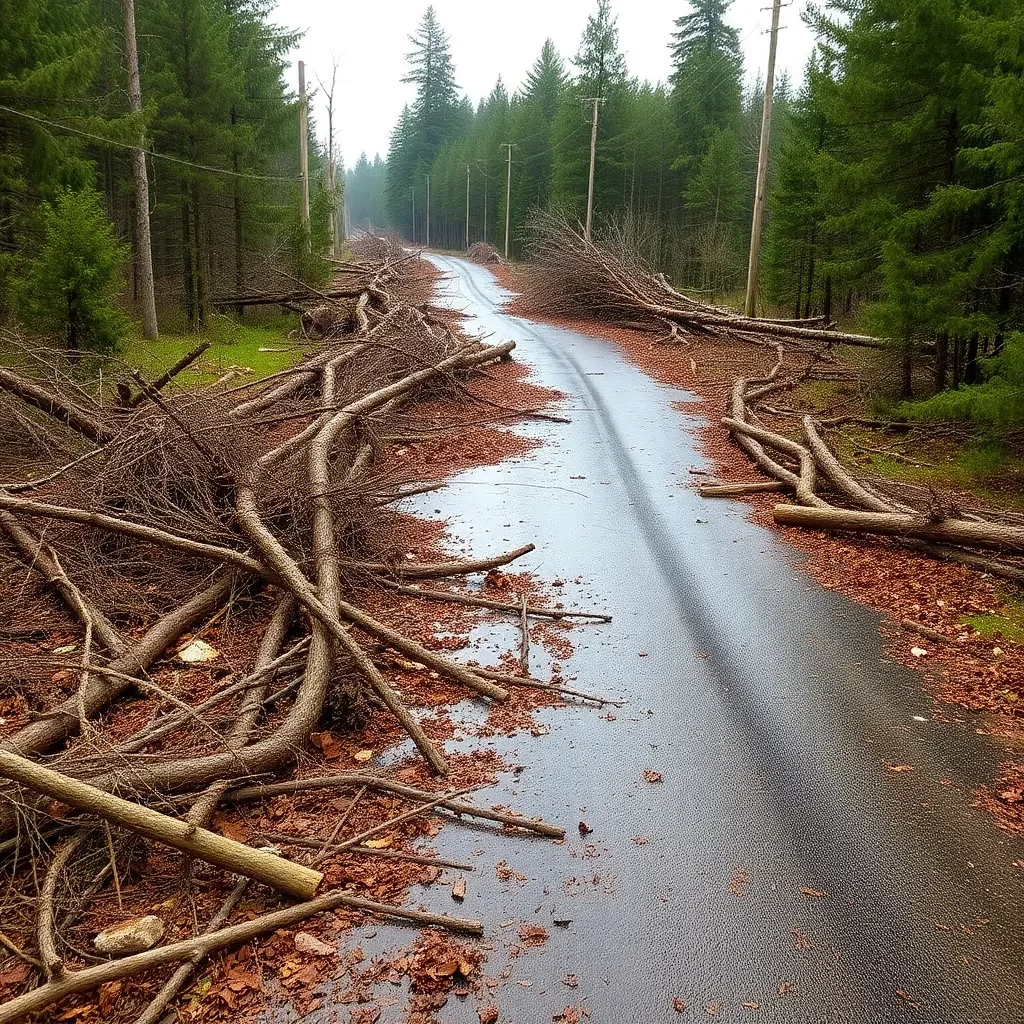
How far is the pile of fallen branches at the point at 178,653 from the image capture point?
3.35 metres

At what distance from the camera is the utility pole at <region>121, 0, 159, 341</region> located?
59.3 ft

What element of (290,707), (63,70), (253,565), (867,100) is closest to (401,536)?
(253,565)

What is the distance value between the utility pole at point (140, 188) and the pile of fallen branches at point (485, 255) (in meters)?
40.5

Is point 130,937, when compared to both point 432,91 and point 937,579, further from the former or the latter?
point 432,91

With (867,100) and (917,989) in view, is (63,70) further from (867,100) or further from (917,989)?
(917,989)

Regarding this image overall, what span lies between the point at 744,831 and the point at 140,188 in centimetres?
2088

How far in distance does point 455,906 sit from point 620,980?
0.79 meters

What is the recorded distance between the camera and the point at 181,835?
3.34 m

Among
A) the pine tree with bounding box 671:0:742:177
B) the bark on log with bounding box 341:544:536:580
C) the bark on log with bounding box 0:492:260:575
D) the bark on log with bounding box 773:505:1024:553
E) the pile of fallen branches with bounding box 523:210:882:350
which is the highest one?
the pine tree with bounding box 671:0:742:177

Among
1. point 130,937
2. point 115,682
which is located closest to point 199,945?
point 130,937

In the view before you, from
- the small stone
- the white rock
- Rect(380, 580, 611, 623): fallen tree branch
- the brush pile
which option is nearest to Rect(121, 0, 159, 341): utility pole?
the brush pile

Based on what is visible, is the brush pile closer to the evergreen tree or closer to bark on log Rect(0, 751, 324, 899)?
bark on log Rect(0, 751, 324, 899)

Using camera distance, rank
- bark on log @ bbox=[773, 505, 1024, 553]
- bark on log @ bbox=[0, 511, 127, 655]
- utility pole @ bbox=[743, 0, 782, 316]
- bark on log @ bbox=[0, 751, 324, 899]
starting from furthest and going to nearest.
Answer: utility pole @ bbox=[743, 0, 782, 316]
bark on log @ bbox=[773, 505, 1024, 553]
bark on log @ bbox=[0, 511, 127, 655]
bark on log @ bbox=[0, 751, 324, 899]

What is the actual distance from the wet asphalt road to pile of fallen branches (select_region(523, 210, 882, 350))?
48.3 feet
